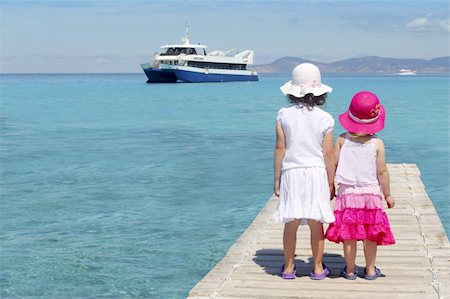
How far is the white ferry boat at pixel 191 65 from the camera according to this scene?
3150 inches

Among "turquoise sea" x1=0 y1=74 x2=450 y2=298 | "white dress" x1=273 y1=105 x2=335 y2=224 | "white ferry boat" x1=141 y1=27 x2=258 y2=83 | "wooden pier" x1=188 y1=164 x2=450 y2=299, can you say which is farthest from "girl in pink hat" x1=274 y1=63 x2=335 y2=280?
"white ferry boat" x1=141 y1=27 x2=258 y2=83

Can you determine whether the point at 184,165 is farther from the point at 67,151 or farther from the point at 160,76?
the point at 160,76

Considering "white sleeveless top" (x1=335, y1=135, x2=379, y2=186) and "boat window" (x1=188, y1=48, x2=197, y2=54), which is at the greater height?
"white sleeveless top" (x1=335, y1=135, x2=379, y2=186)

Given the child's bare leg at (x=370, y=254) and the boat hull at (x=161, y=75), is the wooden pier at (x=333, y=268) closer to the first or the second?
the child's bare leg at (x=370, y=254)

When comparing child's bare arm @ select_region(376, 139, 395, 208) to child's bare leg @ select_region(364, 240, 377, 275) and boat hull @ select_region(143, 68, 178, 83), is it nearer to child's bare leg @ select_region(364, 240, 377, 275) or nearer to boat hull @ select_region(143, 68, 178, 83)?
child's bare leg @ select_region(364, 240, 377, 275)

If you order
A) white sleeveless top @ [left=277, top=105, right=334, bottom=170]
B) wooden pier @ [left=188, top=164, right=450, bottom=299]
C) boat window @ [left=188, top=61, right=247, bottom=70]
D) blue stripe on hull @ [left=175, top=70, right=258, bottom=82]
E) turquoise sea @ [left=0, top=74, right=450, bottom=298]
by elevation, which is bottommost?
blue stripe on hull @ [left=175, top=70, right=258, bottom=82]

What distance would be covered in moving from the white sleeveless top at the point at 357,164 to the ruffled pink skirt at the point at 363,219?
61 millimetres

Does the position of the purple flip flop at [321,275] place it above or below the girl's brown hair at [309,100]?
below

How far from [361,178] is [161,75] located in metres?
78.8

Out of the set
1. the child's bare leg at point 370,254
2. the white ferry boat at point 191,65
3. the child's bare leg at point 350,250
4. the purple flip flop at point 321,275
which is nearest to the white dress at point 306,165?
the child's bare leg at point 350,250

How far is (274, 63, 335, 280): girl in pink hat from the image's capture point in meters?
5.22

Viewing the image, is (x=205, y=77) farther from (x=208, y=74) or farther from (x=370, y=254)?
(x=370, y=254)

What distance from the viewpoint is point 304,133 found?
5211 mm

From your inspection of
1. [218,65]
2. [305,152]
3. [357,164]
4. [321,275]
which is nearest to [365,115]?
[357,164]
